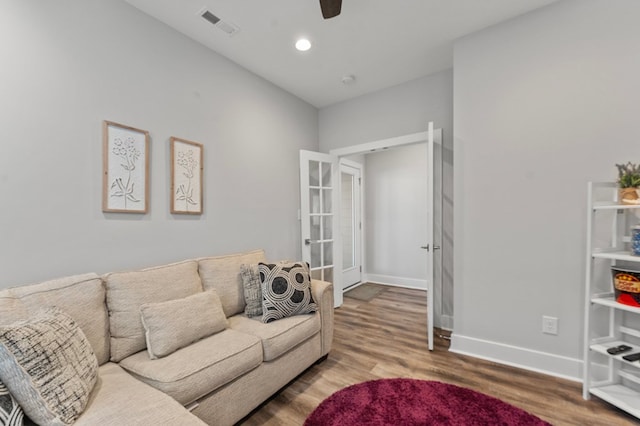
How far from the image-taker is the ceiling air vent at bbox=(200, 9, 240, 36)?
2116 millimetres

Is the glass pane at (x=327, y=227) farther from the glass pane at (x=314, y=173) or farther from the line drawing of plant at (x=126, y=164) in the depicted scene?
the line drawing of plant at (x=126, y=164)

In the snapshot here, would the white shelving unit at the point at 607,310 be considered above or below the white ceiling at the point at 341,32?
below

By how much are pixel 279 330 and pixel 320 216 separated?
1.95 meters

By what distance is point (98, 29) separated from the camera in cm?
184

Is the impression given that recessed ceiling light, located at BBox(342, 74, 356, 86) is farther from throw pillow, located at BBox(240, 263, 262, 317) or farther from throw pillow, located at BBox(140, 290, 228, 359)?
throw pillow, located at BBox(140, 290, 228, 359)

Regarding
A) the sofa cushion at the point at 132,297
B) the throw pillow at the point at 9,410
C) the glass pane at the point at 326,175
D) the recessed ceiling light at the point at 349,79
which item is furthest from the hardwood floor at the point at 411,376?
the recessed ceiling light at the point at 349,79

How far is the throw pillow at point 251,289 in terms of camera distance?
222 centimetres

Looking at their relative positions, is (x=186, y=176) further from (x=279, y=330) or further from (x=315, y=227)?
(x=315, y=227)

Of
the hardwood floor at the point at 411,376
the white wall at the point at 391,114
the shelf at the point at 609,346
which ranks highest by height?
the white wall at the point at 391,114

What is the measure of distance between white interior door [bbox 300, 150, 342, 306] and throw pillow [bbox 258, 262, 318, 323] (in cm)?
122

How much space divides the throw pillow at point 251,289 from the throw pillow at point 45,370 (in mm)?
1097

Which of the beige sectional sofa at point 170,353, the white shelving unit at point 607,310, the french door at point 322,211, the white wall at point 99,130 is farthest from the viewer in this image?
the french door at point 322,211

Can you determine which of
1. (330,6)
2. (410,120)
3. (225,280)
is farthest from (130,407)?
(410,120)

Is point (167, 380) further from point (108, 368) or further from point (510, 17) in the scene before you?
point (510, 17)
